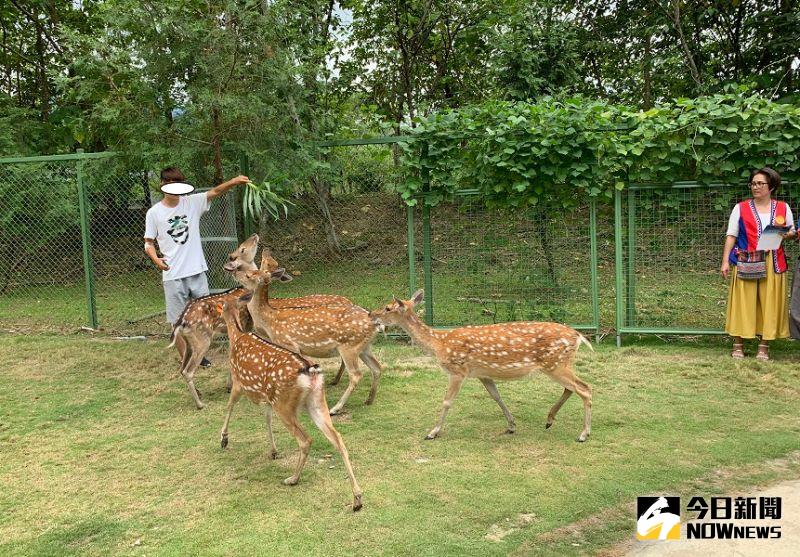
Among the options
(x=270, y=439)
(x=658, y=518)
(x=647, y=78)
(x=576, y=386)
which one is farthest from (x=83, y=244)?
(x=647, y=78)

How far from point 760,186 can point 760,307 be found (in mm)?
1174

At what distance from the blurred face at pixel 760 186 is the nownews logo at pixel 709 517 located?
3.61 metres

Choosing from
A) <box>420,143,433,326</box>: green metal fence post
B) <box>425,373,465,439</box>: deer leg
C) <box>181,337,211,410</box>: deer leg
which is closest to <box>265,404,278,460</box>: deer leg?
<box>425,373,465,439</box>: deer leg

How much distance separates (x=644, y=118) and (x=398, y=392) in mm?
3844

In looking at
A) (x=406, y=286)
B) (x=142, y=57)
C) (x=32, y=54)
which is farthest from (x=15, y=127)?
(x=406, y=286)

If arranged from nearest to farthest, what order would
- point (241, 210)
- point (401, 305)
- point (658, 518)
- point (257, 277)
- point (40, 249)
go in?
1. point (658, 518)
2. point (401, 305)
3. point (257, 277)
4. point (241, 210)
5. point (40, 249)

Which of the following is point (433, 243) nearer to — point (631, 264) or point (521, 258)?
point (521, 258)

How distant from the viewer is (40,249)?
10.6m

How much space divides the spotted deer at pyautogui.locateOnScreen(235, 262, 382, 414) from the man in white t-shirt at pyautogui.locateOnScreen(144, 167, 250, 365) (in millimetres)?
1109

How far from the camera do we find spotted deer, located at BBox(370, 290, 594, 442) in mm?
4660

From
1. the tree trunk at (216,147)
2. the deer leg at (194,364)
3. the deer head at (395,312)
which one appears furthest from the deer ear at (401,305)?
the tree trunk at (216,147)

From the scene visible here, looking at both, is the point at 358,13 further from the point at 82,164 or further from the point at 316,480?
the point at 316,480

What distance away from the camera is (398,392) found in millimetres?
5895

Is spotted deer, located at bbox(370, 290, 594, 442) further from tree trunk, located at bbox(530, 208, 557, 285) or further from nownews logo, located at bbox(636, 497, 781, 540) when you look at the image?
tree trunk, located at bbox(530, 208, 557, 285)
